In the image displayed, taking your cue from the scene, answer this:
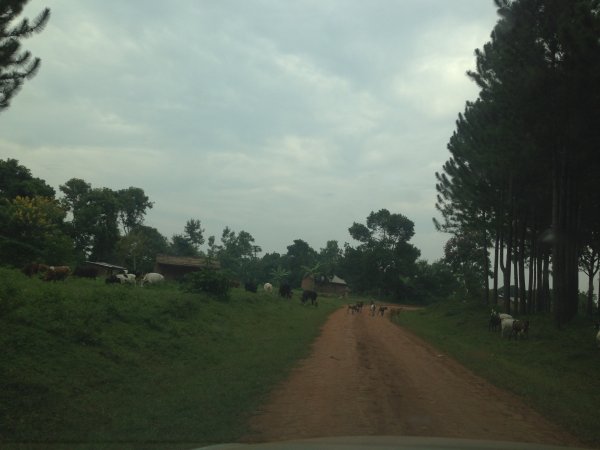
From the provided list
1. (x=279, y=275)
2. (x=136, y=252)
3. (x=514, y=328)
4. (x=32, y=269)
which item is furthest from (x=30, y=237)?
(x=279, y=275)

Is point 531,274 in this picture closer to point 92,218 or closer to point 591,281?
point 591,281

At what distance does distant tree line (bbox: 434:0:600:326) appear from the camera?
64.3 feet

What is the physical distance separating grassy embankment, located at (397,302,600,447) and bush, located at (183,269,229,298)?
10.6m

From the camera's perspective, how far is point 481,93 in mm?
27156

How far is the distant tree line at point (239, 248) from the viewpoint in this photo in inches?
2464

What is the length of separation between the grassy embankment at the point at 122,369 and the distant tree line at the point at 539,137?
1218cm

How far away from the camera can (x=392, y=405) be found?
31.7 ft

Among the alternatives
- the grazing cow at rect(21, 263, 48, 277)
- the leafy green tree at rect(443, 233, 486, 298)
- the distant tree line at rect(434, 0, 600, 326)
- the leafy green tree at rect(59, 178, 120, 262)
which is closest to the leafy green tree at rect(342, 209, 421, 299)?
the leafy green tree at rect(443, 233, 486, 298)

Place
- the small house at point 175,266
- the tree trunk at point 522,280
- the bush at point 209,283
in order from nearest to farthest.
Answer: the bush at point 209,283 → the tree trunk at point 522,280 → the small house at point 175,266

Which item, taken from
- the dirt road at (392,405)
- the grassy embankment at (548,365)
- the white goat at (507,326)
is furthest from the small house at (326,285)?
the dirt road at (392,405)

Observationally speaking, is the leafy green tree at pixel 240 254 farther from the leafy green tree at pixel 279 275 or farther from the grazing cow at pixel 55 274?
the grazing cow at pixel 55 274

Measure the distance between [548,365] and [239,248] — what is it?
277ft

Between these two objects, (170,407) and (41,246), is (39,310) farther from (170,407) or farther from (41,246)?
(41,246)

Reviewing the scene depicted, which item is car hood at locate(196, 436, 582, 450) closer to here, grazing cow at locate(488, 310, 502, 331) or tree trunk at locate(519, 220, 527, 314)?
grazing cow at locate(488, 310, 502, 331)
